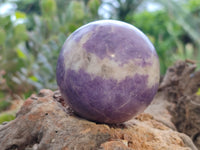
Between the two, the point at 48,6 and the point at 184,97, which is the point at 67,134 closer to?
the point at 184,97

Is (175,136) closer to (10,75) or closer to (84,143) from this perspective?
(84,143)

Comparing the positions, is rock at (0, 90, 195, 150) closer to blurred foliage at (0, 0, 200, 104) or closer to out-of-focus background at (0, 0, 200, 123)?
out-of-focus background at (0, 0, 200, 123)

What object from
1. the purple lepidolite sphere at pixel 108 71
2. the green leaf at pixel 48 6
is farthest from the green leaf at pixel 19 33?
the purple lepidolite sphere at pixel 108 71

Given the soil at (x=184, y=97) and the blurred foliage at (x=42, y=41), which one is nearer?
the soil at (x=184, y=97)

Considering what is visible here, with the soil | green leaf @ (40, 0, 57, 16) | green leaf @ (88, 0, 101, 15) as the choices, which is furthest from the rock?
green leaf @ (40, 0, 57, 16)

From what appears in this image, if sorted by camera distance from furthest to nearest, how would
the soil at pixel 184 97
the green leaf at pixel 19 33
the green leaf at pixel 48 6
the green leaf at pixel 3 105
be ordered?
the green leaf at pixel 48 6
the green leaf at pixel 19 33
the green leaf at pixel 3 105
the soil at pixel 184 97

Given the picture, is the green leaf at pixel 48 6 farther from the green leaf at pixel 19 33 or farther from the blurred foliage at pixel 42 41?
the green leaf at pixel 19 33
